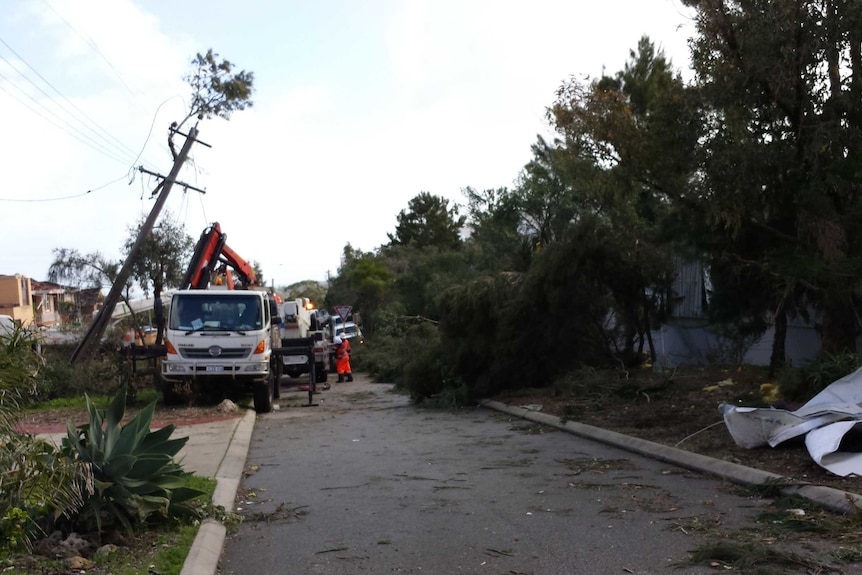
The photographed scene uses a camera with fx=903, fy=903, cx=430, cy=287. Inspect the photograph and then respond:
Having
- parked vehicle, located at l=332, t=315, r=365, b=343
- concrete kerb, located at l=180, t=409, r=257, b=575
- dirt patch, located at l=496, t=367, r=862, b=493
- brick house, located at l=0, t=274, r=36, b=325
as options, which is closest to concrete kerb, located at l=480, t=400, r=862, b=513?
dirt patch, located at l=496, t=367, r=862, b=493

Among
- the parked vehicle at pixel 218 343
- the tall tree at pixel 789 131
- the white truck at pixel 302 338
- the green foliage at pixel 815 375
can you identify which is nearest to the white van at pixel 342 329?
the white truck at pixel 302 338

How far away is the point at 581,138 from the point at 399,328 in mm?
23908

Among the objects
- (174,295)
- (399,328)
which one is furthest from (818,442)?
(399,328)

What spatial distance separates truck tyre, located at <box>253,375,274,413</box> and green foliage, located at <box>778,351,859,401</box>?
11.6m

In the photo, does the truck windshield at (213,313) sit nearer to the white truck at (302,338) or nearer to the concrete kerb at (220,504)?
the white truck at (302,338)

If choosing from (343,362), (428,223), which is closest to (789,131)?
(343,362)

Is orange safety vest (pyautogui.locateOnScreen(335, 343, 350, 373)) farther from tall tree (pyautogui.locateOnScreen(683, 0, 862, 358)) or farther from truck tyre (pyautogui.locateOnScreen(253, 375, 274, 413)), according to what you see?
tall tree (pyautogui.locateOnScreen(683, 0, 862, 358))

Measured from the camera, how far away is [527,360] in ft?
68.0

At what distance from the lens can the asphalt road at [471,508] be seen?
6.96 m

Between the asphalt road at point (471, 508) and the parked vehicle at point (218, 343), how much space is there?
20.1 feet

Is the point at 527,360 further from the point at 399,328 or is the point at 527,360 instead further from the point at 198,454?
the point at 399,328

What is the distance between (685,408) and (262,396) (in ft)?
32.9

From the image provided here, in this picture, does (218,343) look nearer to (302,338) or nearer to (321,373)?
(302,338)

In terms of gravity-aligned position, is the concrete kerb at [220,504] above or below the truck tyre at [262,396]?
below
